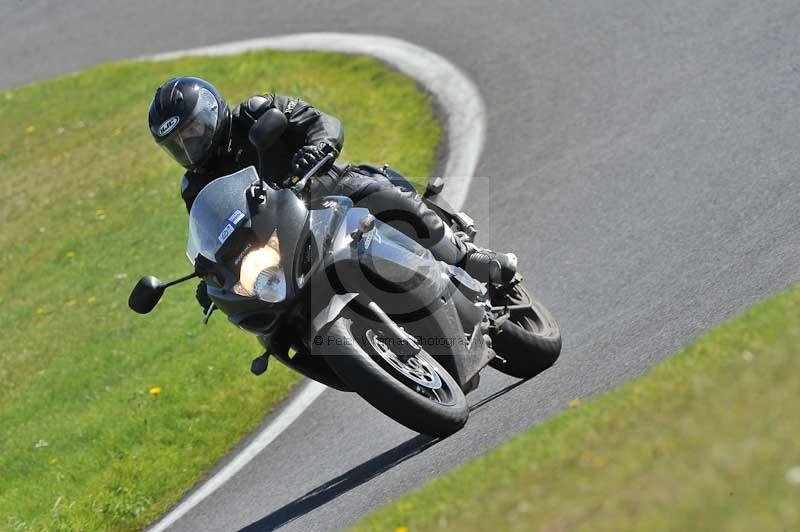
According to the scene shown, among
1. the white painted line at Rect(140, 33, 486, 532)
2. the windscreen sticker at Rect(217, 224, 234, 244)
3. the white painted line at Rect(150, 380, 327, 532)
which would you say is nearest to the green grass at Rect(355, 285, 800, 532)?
the windscreen sticker at Rect(217, 224, 234, 244)

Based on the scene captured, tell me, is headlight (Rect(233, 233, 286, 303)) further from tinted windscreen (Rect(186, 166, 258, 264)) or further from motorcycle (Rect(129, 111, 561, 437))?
tinted windscreen (Rect(186, 166, 258, 264))

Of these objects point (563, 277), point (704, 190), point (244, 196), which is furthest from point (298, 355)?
point (704, 190)

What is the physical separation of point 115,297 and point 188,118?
5712 mm

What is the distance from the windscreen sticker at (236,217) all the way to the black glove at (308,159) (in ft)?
2.15

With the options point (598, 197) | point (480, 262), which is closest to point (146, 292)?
point (480, 262)

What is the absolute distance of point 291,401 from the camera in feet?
28.3

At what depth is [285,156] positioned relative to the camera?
24.0 ft

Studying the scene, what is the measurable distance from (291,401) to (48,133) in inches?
385

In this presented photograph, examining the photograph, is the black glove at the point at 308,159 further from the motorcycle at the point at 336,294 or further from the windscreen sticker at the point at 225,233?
the windscreen sticker at the point at 225,233

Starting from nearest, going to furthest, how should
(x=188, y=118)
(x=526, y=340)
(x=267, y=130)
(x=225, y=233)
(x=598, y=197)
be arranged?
1. (x=267, y=130)
2. (x=225, y=233)
3. (x=188, y=118)
4. (x=526, y=340)
5. (x=598, y=197)

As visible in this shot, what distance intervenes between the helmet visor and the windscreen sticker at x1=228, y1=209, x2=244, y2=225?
28.6 inches

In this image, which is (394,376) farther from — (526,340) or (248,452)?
(248,452)

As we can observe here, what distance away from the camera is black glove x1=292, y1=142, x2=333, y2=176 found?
6.59m

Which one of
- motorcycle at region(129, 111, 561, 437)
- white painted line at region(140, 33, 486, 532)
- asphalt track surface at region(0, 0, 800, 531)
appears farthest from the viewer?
white painted line at region(140, 33, 486, 532)
